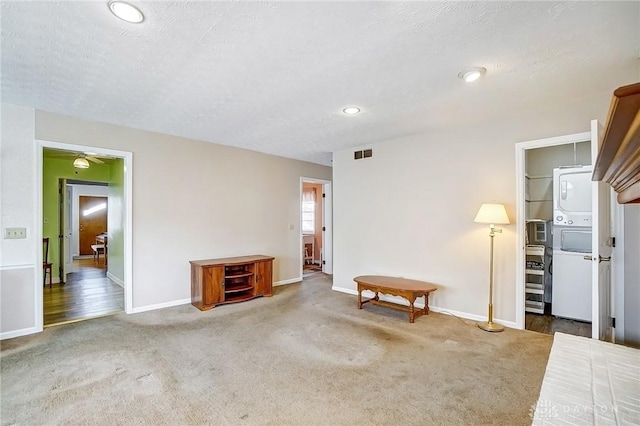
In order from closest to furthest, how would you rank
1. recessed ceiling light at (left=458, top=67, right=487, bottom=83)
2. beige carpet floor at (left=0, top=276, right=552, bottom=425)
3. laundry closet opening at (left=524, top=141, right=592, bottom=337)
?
beige carpet floor at (left=0, top=276, right=552, bottom=425) → recessed ceiling light at (left=458, top=67, right=487, bottom=83) → laundry closet opening at (left=524, top=141, right=592, bottom=337)

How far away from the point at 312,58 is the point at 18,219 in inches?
141

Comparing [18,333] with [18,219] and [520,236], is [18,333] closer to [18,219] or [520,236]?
[18,219]

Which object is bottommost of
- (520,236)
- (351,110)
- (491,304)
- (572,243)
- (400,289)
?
(491,304)

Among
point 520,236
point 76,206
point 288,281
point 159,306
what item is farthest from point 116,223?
point 520,236

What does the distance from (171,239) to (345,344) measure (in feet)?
9.44

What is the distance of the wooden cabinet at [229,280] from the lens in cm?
423

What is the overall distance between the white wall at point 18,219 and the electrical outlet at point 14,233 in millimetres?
33

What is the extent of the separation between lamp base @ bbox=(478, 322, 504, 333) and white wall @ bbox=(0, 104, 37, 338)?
5029 millimetres

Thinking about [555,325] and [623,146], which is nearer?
[623,146]

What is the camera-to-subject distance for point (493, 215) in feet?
10.9

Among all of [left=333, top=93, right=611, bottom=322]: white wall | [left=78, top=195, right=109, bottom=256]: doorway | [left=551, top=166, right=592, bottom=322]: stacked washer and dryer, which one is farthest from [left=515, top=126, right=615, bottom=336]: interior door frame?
[left=78, top=195, right=109, bottom=256]: doorway

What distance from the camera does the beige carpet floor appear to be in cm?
200

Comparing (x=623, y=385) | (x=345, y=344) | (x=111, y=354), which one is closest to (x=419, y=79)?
(x=623, y=385)

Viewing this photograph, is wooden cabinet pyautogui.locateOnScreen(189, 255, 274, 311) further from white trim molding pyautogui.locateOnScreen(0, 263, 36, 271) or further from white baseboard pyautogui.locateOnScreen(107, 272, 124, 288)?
white baseboard pyautogui.locateOnScreen(107, 272, 124, 288)
